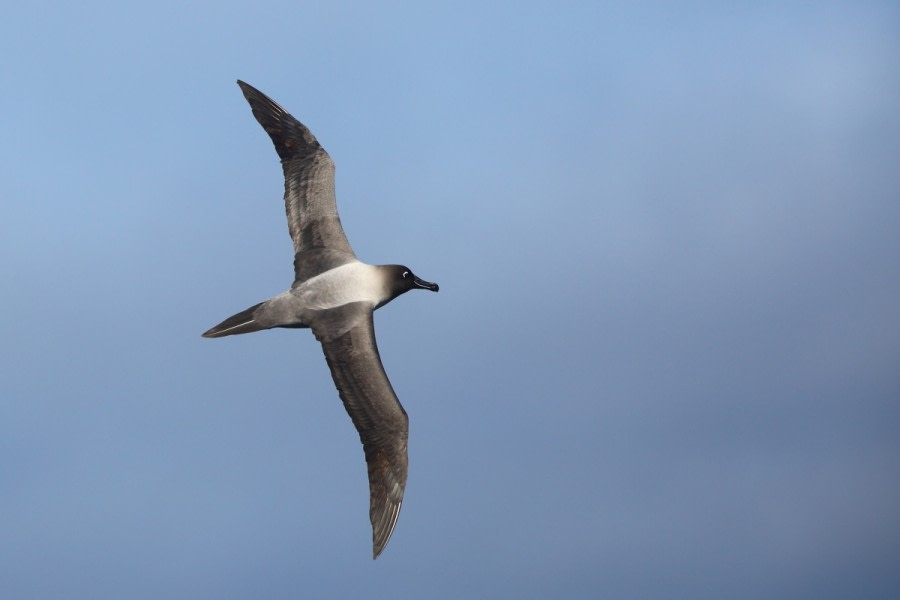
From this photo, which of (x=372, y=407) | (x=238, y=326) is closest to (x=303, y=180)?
(x=238, y=326)

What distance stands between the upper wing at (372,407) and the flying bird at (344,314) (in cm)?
2

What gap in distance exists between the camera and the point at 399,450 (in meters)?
21.1

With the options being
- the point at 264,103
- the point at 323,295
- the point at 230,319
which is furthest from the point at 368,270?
the point at 264,103

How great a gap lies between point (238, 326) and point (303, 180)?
3044 mm

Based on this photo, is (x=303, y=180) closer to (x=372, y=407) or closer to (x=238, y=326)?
(x=238, y=326)

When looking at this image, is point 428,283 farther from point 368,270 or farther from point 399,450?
point 399,450

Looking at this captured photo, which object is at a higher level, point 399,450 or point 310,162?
point 310,162

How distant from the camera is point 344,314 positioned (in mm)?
21594

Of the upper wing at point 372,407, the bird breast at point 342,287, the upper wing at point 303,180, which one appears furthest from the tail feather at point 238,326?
the upper wing at point 303,180

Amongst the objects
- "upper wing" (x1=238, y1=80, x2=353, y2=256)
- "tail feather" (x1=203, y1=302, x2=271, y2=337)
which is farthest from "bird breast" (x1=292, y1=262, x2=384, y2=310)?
"tail feather" (x1=203, y1=302, x2=271, y2=337)

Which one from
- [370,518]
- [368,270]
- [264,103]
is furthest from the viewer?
[264,103]

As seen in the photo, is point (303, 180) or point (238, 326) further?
point (303, 180)

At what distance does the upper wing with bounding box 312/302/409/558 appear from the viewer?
68.7 ft

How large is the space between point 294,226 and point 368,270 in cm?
167
